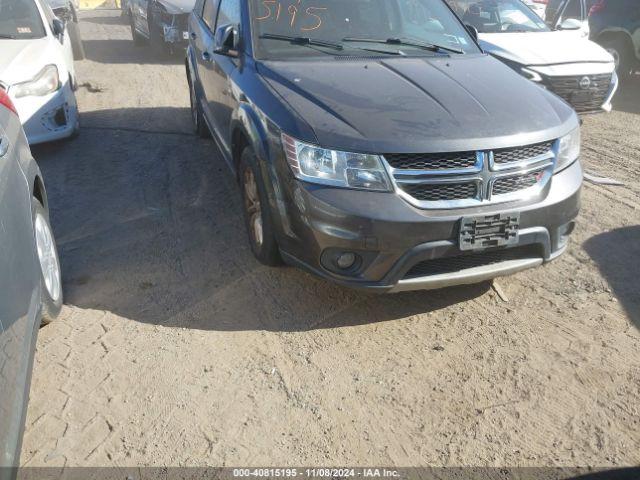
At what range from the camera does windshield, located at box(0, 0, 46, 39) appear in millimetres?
6453

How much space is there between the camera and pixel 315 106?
3.27m

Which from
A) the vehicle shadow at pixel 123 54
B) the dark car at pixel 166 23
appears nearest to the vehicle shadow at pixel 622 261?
the dark car at pixel 166 23

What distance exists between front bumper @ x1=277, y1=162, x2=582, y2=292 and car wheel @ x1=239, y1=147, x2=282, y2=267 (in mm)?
243

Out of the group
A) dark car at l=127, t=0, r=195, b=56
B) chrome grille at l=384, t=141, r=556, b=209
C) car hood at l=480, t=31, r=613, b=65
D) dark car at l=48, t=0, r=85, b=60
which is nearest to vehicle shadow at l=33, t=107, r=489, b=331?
chrome grille at l=384, t=141, r=556, b=209

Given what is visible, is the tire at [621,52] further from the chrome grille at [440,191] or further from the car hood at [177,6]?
the chrome grille at [440,191]

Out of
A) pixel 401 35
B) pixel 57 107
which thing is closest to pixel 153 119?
pixel 57 107

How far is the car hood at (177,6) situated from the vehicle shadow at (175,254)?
5.18 m

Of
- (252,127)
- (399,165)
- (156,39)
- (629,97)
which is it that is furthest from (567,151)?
(156,39)

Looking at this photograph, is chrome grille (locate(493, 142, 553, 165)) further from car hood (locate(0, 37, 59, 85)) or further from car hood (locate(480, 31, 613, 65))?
car hood (locate(0, 37, 59, 85))

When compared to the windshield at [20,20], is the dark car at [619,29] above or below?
below

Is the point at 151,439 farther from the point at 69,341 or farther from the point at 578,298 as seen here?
the point at 578,298

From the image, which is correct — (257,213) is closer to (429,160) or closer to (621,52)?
(429,160)

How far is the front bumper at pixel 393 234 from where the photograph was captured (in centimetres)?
298

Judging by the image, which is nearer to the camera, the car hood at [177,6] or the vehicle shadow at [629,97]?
the vehicle shadow at [629,97]
